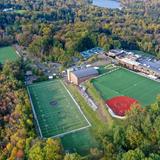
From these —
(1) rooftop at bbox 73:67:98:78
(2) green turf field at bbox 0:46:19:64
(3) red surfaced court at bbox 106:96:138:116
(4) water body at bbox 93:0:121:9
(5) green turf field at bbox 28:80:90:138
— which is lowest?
(4) water body at bbox 93:0:121:9

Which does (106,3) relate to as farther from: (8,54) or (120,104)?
(120,104)

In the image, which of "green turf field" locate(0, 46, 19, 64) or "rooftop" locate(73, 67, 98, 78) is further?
"green turf field" locate(0, 46, 19, 64)

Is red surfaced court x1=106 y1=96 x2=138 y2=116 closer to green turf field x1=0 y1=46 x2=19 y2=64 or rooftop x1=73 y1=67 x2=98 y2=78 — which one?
rooftop x1=73 y1=67 x2=98 y2=78

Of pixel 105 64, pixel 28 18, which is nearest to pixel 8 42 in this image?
pixel 28 18

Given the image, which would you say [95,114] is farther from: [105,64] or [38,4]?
[38,4]

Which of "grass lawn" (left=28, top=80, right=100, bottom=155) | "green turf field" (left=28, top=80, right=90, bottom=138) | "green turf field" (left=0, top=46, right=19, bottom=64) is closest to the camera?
"grass lawn" (left=28, top=80, right=100, bottom=155)

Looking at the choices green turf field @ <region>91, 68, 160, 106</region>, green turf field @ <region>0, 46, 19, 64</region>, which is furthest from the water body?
green turf field @ <region>91, 68, 160, 106</region>
